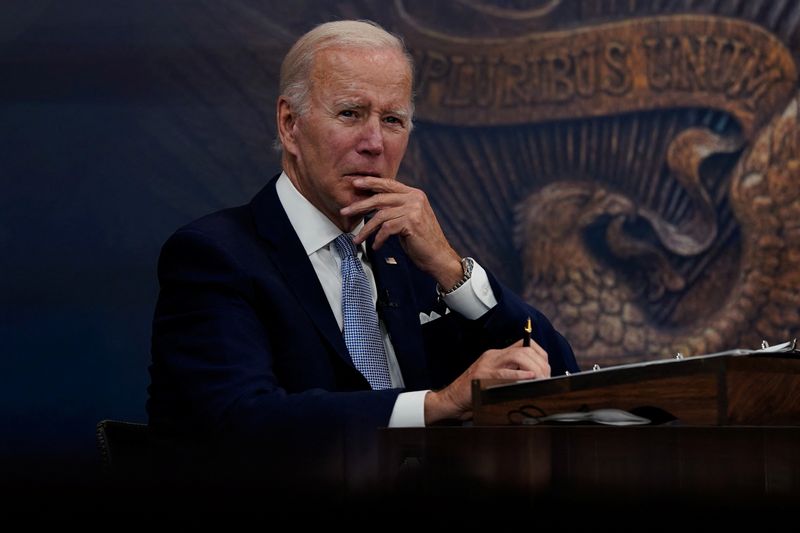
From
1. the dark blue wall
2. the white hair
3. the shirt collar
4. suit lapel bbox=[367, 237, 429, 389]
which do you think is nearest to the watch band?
suit lapel bbox=[367, 237, 429, 389]

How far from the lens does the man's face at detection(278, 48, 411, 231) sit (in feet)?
6.50

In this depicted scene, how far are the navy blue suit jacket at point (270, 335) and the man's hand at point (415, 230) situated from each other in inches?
3.4

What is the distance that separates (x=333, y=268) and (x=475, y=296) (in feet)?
0.95

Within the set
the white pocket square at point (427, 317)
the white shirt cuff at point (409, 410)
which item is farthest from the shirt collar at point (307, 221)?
the white shirt cuff at point (409, 410)

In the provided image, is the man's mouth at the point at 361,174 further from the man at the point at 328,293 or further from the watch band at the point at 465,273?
the watch band at the point at 465,273

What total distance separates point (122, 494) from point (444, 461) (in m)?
0.53

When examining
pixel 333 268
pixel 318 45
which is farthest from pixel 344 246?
pixel 318 45

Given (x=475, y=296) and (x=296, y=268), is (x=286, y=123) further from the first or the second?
(x=475, y=296)

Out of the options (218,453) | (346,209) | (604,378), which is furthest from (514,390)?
(346,209)

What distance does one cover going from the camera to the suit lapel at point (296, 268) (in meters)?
1.82

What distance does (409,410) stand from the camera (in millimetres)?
1438

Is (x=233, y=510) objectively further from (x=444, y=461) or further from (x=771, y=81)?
(x=771, y=81)

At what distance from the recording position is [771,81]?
3240 mm

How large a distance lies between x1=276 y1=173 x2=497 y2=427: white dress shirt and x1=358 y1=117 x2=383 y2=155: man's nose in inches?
6.0
